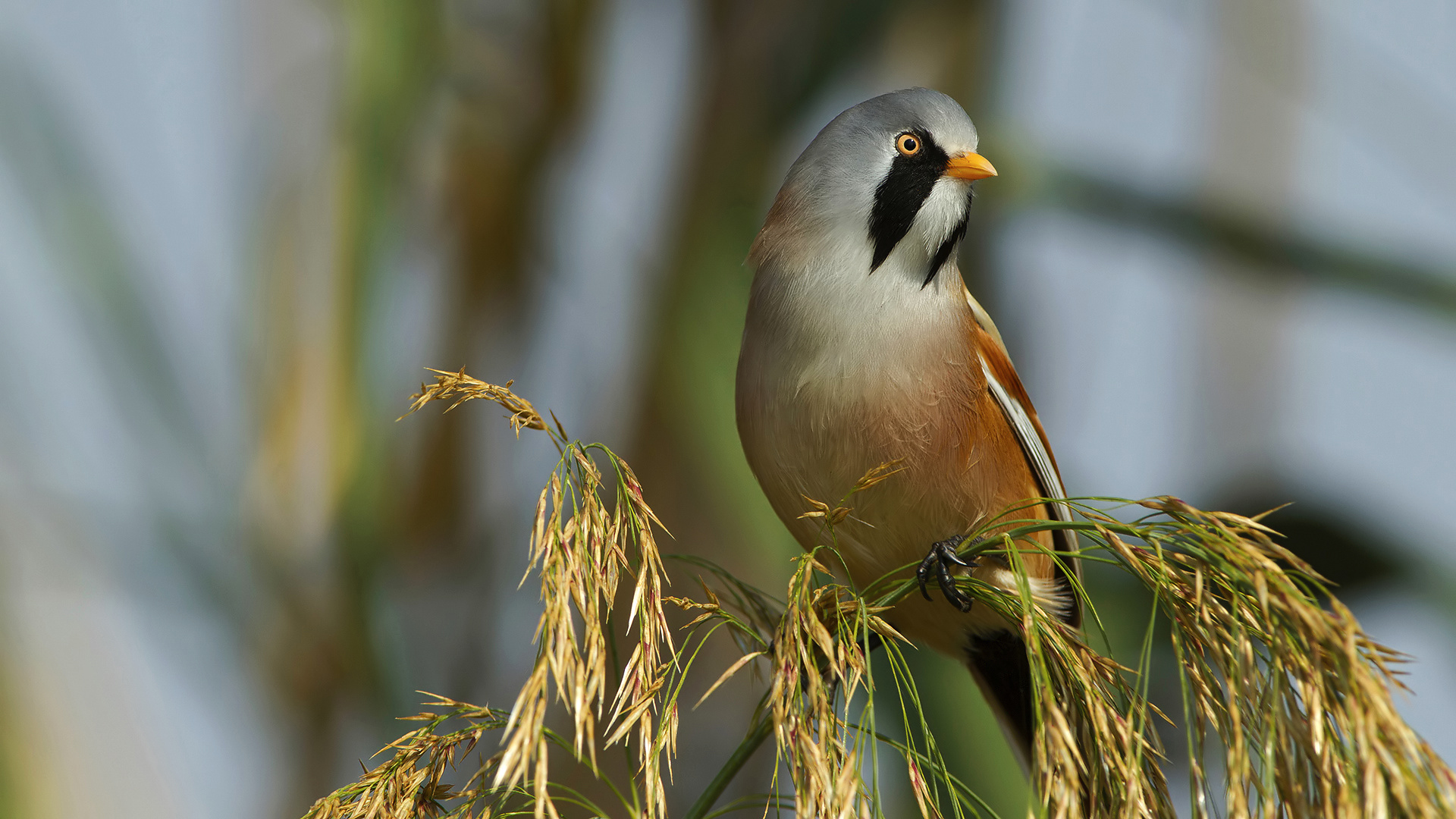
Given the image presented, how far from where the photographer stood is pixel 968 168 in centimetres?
199

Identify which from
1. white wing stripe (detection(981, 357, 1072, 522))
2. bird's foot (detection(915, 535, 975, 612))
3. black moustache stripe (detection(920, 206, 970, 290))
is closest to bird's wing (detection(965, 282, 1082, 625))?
white wing stripe (detection(981, 357, 1072, 522))

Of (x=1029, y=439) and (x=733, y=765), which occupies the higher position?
(x=1029, y=439)

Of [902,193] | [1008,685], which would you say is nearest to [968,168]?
[902,193]

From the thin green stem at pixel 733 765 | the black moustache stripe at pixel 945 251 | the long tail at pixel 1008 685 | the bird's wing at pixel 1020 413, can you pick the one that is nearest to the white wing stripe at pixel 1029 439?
the bird's wing at pixel 1020 413

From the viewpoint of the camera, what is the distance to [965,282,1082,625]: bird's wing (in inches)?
83.7

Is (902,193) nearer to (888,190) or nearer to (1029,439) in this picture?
(888,190)

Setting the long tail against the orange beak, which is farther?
the long tail

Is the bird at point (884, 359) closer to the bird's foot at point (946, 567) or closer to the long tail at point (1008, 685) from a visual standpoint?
the bird's foot at point (946, 567)

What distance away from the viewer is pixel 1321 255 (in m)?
2.41

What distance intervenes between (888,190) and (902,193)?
25 millimetres

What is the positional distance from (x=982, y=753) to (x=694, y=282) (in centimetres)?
131

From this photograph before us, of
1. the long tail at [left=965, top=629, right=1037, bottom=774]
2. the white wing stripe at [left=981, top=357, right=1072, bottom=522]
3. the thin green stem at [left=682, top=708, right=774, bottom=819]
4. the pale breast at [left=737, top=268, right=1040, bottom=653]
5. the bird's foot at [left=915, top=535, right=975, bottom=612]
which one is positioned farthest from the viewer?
the long tail at [left=965, top=629, right=1037, bottom=774]

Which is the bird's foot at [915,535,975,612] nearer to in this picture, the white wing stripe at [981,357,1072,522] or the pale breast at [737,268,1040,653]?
the pale breast at [737,268,1040,653]

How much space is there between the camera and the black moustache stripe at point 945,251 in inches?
77.0
